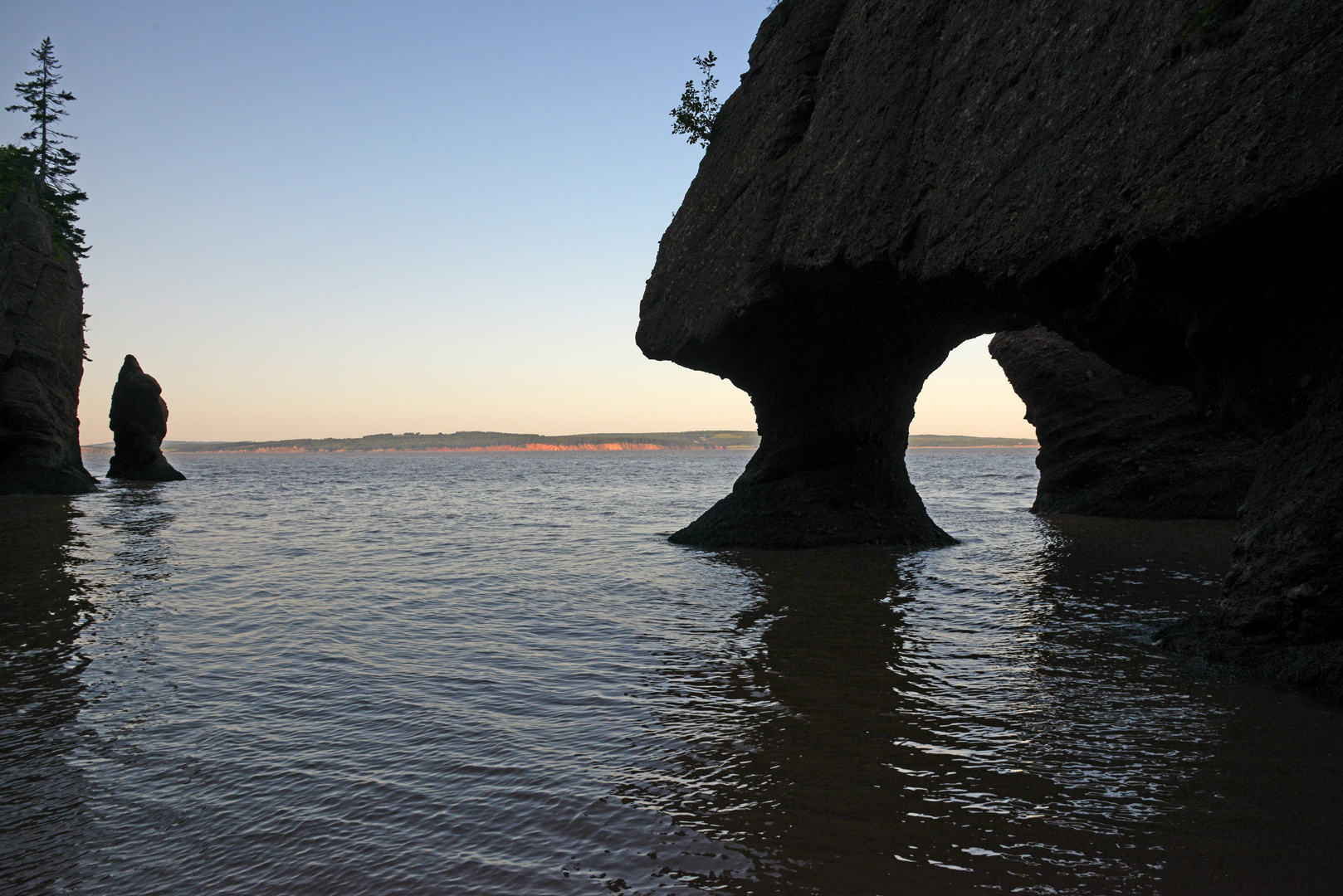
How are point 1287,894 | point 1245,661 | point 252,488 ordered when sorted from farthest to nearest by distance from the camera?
point 252,488
point 1245,661
point 1287,894

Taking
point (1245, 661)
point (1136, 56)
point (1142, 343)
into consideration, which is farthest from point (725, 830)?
point (1136, 56)

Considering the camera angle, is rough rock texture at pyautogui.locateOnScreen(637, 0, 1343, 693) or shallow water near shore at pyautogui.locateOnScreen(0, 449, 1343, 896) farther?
rough rock texture at pyautogui.locateOnScreen(637, 0, 1343, 693)

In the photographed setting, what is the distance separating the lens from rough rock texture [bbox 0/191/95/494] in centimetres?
2903

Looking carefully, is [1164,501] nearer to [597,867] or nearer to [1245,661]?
[1245,661]

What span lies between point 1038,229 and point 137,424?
1884 inches

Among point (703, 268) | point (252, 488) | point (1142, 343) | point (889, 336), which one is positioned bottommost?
point (252, 488)

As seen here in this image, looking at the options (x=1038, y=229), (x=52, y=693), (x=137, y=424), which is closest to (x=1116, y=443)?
(x=1038, y=229)

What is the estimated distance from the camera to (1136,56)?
6535 mm

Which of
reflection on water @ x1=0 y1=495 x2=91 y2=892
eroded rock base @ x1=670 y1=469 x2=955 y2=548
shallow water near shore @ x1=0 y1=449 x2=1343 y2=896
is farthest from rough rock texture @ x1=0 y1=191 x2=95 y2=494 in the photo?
eroded rock base @ x1=670 y1=469 x2=955 y2=548

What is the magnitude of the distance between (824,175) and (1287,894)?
376 inches

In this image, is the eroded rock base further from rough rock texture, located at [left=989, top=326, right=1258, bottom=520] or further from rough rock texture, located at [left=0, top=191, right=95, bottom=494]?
rough rock texture, located at [left=0, top=191, right=95, bottom=494]

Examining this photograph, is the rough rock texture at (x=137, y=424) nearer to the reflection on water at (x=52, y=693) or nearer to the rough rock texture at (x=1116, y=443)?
the reflection on water at (x=52, y=693)

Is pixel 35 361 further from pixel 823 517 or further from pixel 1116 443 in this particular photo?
pixel 1116 443

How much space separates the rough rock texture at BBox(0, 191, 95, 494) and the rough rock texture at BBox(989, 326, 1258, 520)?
110ft
